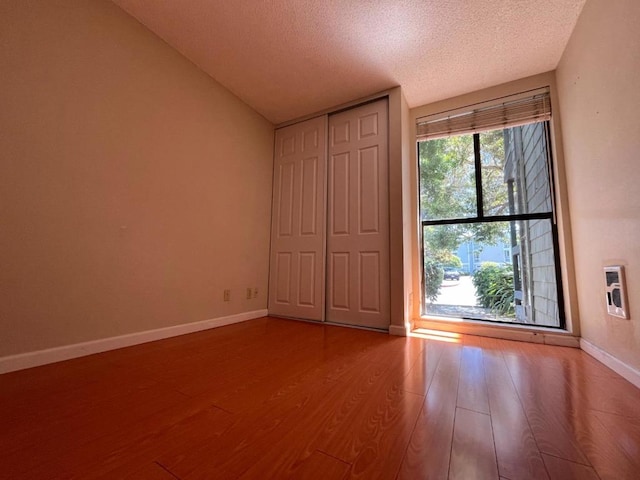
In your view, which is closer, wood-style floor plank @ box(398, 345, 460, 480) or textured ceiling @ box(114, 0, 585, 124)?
wood-style floor plank @ box(398, 345, 460, 480)

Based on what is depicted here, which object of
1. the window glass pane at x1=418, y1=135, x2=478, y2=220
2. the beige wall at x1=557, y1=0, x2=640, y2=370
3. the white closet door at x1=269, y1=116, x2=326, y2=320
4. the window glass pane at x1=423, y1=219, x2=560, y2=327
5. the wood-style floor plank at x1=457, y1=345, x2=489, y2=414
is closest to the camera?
the wood-style floor plank at x1=457, y1=345, x2=489, y2=414

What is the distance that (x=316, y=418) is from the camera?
1005 mm

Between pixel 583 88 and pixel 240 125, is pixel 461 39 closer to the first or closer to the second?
pixel 583 88

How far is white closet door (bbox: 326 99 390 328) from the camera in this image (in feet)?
8.51

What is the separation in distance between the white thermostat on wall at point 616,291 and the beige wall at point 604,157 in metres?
0.04

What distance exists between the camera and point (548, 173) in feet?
7.80

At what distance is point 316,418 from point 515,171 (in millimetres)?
2852

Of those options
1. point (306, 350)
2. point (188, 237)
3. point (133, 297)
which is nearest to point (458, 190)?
point (306, 350)

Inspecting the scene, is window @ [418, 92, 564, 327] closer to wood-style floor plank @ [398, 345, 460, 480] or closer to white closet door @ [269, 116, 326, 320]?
white closet door @ [269, 116, 326, 320]

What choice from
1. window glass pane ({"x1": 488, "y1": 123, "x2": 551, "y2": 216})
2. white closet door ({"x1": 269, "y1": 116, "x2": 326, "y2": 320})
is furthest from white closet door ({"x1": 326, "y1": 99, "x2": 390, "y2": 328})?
window glass pane ({"x1": 488, "y1": 123, "x2": 551, "y2": 216})

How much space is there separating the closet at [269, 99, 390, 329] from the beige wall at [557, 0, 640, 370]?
4.75 ft

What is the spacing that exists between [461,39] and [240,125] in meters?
2.23

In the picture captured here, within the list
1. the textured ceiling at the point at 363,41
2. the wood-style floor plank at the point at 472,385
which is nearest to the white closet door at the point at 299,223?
the textured ceiling at the point at 363,41

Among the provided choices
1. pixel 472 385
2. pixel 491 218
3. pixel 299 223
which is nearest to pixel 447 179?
pixel 491 218
